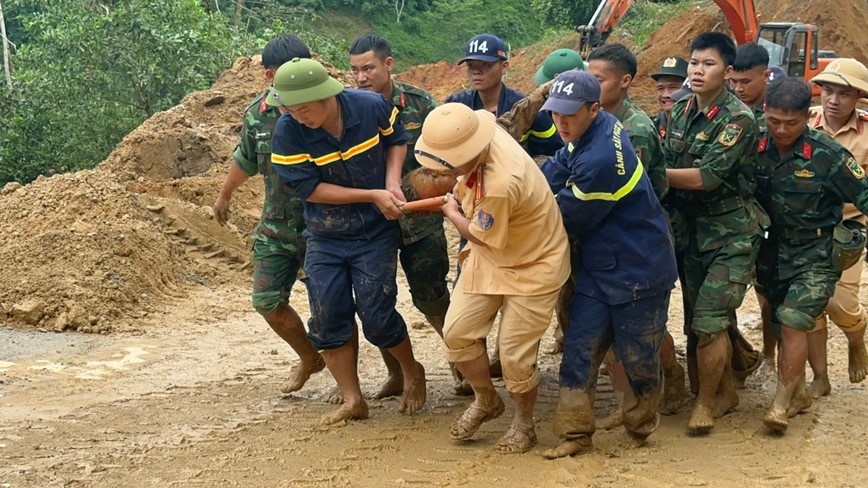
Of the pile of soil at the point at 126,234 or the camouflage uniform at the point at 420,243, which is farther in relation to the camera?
the pile of soil at the point at 126,234

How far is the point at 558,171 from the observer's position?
17.2 ft

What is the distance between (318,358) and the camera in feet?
21.9

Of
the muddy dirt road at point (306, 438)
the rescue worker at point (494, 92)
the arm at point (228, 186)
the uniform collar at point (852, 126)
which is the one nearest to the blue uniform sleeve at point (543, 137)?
the rescue worker at point (494, 92)

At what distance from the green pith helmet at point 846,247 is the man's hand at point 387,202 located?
234 cm

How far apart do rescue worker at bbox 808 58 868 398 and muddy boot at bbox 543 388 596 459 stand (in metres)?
1.73

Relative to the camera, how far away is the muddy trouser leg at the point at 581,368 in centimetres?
522

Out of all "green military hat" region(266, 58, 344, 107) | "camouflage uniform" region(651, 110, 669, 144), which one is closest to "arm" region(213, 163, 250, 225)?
"green military hat" region(266, 58, 344, 107)

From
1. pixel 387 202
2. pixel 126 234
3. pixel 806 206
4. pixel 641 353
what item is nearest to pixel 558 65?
pixel 387 202

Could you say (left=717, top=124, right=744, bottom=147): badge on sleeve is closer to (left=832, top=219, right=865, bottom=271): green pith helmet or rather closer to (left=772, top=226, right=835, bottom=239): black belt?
(left=772, top=226, right=835, bottom=239): black belt

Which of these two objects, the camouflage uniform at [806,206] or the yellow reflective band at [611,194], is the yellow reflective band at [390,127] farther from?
the camouflage uniform at [806,206]

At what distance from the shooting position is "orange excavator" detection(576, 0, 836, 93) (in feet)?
61.2

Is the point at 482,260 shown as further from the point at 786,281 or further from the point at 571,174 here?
the point at 786,281

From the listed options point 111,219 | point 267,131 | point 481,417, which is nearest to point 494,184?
point 481,417

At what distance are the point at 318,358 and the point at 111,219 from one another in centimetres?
418
